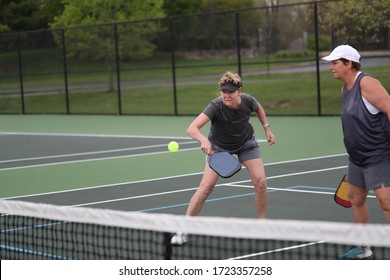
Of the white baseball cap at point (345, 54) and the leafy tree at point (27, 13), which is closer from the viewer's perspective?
the white baseball cap at point (345, 54)

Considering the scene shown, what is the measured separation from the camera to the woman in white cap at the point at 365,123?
6328mm

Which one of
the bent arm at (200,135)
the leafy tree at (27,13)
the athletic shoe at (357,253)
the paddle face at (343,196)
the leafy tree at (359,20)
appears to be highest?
the leafy tree at (27,13)

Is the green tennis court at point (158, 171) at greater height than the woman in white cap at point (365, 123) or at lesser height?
lesser

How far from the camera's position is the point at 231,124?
7.70m

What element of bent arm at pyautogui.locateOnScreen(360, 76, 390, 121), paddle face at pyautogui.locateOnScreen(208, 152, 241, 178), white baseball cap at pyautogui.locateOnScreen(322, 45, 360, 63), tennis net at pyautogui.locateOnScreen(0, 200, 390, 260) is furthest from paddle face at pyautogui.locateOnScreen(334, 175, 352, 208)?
white baseball cap at pyautogui.locateOnScreen(322, 45, 360, 63)

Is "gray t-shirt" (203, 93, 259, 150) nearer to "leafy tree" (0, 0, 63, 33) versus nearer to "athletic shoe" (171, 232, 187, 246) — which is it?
"athletic shoe" (171, 232, 187, 246)

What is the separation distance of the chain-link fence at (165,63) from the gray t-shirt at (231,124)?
15.3 meters

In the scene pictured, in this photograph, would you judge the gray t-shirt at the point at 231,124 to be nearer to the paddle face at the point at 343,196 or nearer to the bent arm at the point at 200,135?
the bent arm at the point at 200,135

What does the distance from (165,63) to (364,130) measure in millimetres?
21853

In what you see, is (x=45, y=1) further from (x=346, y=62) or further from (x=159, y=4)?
(x=346, y=62)

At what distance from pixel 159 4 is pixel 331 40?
16.2 metres

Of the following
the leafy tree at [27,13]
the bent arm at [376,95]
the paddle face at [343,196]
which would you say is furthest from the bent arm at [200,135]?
the leafy tree at [27,13]

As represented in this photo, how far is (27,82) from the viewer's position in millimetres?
29750
